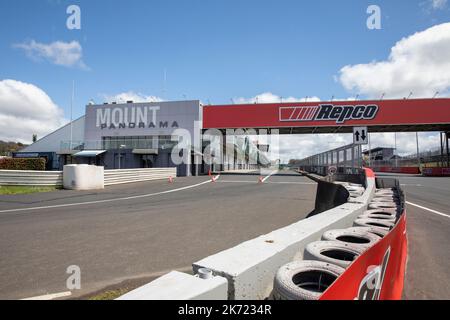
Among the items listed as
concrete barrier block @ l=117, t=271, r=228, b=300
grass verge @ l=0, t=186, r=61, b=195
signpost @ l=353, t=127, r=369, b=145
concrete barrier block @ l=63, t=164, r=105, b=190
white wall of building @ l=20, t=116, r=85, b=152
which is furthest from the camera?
white wall of building @ l=20, t=116, r=85, b=152

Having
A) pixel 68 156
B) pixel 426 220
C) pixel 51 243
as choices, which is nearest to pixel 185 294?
pixel 51 243

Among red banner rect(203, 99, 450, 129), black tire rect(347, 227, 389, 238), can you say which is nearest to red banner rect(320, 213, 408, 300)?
black tire rect(347, 227, 389, 238)

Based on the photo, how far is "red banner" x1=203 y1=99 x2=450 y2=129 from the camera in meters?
29.0

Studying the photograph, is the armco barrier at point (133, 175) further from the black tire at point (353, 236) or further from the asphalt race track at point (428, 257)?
the asphalt race track at point (428, 257)

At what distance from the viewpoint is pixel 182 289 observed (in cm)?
169

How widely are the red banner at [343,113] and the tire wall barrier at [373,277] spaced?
92.9 feet

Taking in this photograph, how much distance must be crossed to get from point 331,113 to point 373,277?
99.4 ft

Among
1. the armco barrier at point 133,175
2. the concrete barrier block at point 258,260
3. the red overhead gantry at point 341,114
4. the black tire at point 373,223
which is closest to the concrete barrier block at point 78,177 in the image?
the armco barrier at point 133,175

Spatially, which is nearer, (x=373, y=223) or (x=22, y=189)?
Answer: (x=373, y=223)

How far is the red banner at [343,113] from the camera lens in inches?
1141

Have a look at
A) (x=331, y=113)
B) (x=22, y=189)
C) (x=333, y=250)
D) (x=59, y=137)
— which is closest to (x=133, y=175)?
(x=22, y=189)

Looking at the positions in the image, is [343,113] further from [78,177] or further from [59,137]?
[59,137]

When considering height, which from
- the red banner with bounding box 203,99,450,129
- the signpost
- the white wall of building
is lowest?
the signpost

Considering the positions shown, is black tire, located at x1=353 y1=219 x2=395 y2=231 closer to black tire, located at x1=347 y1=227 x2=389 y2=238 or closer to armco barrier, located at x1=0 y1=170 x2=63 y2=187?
black tire, located at x1=347 y1=227 x2=389 y2=238
